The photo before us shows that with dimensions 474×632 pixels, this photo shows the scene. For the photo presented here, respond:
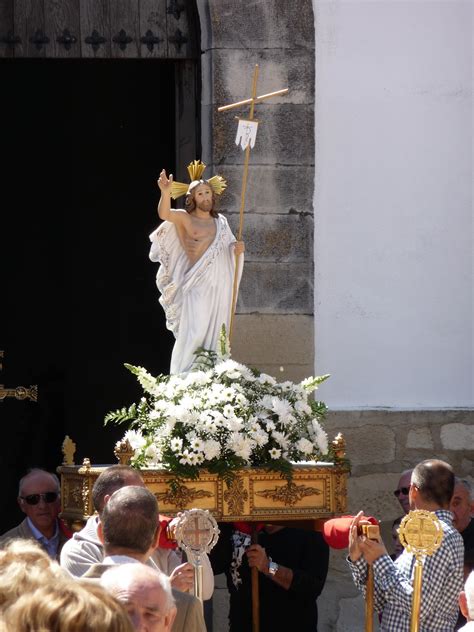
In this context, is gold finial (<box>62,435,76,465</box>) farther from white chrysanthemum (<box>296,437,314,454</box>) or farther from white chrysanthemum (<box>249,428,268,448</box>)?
white chrysanthemum (<box>296,437,314,454</box>)

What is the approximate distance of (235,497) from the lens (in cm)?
658

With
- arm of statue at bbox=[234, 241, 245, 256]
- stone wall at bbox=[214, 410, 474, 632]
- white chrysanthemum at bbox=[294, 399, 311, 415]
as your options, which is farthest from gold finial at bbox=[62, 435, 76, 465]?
stone wall at bbox=[214, 410, 474, 632]

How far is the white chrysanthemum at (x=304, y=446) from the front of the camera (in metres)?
6.82

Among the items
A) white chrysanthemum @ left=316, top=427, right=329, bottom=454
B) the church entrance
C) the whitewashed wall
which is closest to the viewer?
white chrysanthemum @ left=316, top=427, right=329, bottom=454

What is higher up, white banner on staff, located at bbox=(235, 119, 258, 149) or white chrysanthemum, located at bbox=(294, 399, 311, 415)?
white banner on staff, located at bbox=(235, 119, 258, 149)

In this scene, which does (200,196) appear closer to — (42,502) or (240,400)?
(240,400)

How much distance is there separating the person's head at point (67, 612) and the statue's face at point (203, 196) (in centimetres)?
475

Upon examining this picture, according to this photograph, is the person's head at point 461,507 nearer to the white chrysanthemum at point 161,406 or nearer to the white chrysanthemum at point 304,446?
the white chrysanthemum at point 304,446

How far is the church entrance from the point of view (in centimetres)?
1017

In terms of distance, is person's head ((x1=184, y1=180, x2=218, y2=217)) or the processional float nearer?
the processional float

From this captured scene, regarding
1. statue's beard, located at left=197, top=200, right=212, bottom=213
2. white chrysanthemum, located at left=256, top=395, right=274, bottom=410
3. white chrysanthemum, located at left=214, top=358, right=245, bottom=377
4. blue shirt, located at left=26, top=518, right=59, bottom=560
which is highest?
statue's beard, located at left=197, top=200, right=212, bottom=213

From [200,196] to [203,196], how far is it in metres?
0.02

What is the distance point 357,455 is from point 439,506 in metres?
2.46

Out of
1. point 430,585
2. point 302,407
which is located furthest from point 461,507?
point 430,585
